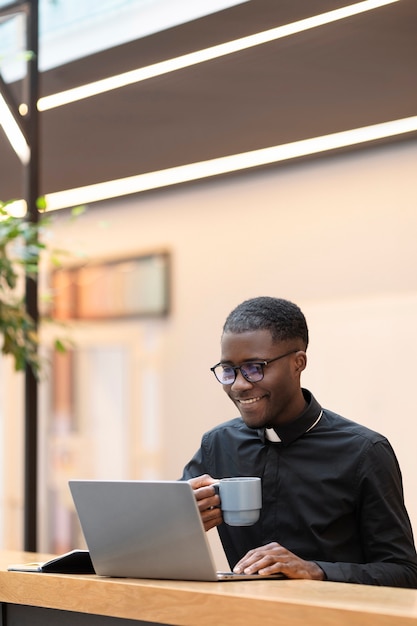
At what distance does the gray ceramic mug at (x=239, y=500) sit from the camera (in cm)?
215

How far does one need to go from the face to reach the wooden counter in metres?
0.46

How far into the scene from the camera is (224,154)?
3590 mm

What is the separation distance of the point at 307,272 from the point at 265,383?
986 mm

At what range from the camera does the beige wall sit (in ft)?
9.96

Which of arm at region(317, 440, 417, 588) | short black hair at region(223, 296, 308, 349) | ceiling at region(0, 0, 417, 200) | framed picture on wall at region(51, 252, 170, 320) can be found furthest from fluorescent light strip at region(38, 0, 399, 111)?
arm at region(317, 440, 417, 588)

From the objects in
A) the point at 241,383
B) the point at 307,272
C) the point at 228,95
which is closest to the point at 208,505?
the point at 241,383

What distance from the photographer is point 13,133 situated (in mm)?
4293

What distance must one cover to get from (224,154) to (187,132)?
227 millimetres

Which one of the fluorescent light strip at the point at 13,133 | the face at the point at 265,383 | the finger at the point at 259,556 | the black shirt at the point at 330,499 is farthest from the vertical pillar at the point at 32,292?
the finger at the point at 259,556

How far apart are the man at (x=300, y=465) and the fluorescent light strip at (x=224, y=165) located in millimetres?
838

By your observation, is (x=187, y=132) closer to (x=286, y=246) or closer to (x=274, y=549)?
(x=286, y=246)

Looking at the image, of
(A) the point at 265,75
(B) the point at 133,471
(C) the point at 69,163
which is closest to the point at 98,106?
(C) the point at 69,163

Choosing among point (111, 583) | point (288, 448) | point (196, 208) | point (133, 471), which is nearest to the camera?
point (111, 583)

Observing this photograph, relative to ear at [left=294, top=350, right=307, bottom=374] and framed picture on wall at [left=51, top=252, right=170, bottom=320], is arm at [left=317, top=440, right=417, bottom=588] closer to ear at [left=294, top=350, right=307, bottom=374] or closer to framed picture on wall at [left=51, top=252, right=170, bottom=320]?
ear at [left=294, top=350, right=307, bottom=374]
